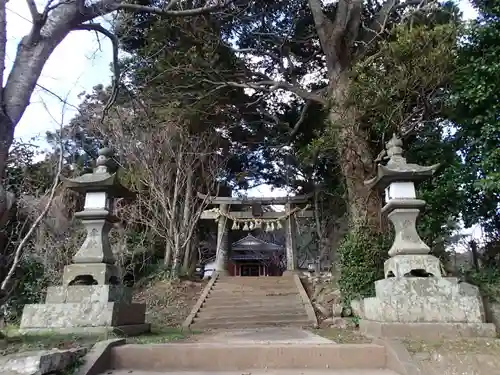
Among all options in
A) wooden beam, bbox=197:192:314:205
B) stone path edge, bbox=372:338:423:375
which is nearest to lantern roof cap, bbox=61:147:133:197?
stone path edge, bbox=372:338:423:375

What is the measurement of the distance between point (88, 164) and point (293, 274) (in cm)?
889

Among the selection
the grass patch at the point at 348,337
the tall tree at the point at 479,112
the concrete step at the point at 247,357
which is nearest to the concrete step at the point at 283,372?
the concrete step at the point at 247,357

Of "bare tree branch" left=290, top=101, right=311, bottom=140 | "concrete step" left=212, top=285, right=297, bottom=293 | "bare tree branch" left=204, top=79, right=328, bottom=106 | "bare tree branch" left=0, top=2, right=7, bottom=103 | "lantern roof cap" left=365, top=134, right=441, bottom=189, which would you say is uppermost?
"bare tree branch" left=204, top=79, right=328, bottom=106

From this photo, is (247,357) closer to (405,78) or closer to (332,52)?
(405,78)

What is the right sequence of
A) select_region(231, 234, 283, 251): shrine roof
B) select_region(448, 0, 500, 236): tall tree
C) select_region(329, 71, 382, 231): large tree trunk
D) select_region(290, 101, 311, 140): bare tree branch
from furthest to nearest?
1. select_region(231, 234, 283, 251): shrine roof
2. select_region(290, 101, 311, 140): bare tree branch
3. select_region(329, 71, 382, 231): large tree trunk
4. select_region(448, 0, 500, 236): tall tree

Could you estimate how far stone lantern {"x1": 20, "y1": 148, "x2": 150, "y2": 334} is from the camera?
18.9ft

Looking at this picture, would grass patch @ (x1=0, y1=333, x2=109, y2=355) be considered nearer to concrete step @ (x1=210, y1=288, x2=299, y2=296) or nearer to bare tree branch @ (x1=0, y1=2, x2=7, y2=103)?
bare tree branch @ (x1=0, y1=2, x2=7, y2=103)

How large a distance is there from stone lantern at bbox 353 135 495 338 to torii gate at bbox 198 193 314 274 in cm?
1020

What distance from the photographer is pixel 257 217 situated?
53.8ft

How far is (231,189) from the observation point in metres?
18.1

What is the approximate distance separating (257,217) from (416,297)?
11312mm

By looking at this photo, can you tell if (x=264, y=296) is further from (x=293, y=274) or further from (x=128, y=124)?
(x=128, y=124)

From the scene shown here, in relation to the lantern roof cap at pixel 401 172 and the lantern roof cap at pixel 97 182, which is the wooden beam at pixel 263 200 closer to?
the lantern roof cap at pixel 97 182

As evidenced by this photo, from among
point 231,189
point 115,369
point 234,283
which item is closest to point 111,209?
point 115,369
